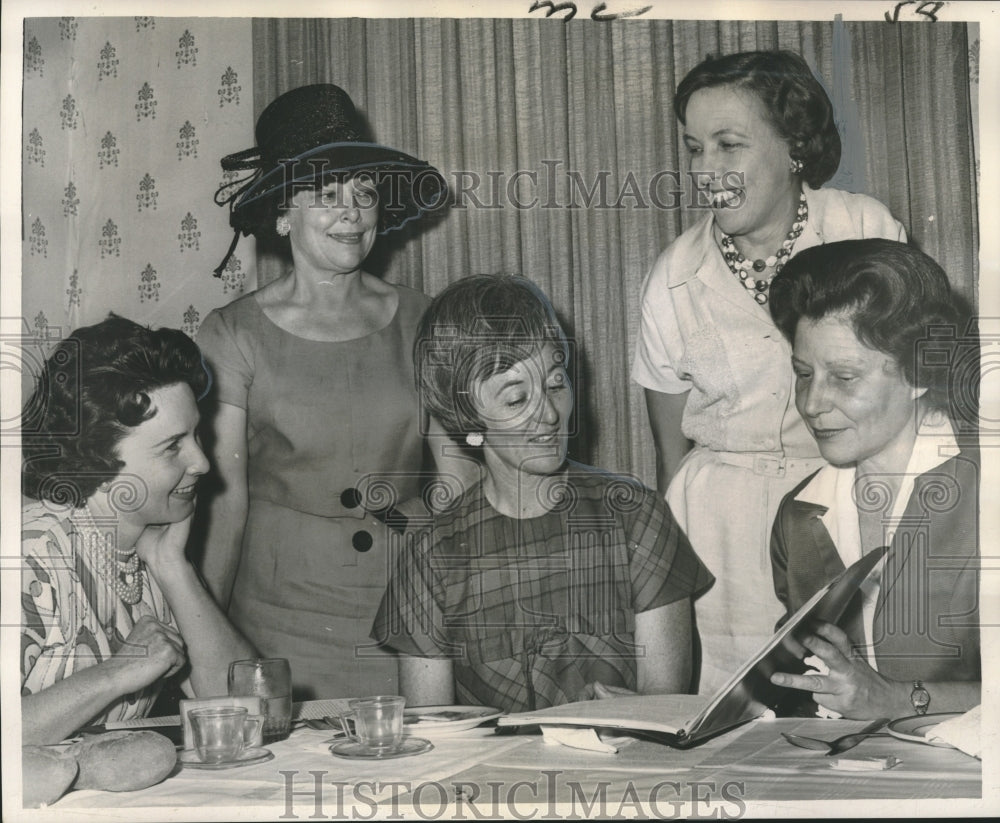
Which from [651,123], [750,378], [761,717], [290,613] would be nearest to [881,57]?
[651,123]

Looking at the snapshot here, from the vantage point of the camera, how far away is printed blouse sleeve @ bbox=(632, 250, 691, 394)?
9.61 feet

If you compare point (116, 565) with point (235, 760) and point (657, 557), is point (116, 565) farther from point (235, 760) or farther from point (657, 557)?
point (657, 557)

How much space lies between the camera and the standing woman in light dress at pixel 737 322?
9.50ft

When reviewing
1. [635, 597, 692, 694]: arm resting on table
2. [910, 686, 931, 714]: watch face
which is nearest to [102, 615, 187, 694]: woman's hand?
[635, 597, 692, 694]: arm resting on table

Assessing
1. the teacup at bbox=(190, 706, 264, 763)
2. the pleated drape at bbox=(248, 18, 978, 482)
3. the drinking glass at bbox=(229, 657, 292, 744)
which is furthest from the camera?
the pleated drape at bbox=(248, 18, 978, 482)

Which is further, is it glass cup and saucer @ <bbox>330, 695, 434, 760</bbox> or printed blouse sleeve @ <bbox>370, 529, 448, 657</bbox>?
printed blouse sleeve @ <bbox>370, 529, 448, 657</bbox>

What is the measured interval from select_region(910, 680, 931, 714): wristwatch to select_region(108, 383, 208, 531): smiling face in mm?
1652

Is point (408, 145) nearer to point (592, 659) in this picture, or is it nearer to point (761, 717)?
point (592, 659)

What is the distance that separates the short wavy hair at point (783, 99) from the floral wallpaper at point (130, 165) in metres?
1.04

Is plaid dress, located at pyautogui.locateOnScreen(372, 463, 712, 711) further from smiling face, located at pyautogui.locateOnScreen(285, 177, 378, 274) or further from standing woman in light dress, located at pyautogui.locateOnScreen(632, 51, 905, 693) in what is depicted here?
smiling face, located at pyautogui.locateOnScreen(285, 177, 378, 274)

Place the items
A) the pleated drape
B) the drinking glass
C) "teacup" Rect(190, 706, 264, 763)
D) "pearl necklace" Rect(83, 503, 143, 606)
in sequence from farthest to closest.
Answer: the pleated drape, "pearl necklace" Rect(83, 503, 143, 606), the drinking glass, "teacup" Rect(190, 706, 264, 763)

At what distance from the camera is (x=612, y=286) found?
2.94 metres

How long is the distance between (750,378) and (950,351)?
1.52 ft

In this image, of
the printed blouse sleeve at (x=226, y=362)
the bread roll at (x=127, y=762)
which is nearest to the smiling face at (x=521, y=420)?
the printed blouse sleeve at (x=226, y=362)
